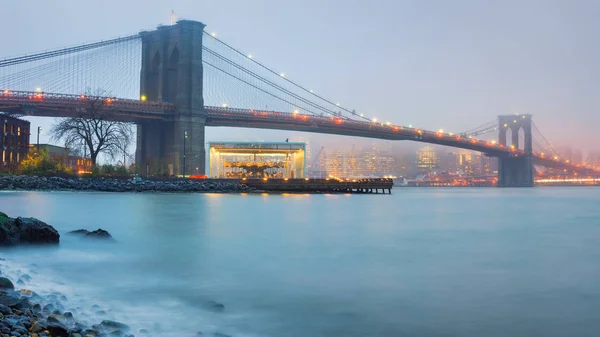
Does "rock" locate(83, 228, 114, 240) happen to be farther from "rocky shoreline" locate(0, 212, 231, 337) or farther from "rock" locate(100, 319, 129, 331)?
"rock" locate(100, 319, 129, 331)

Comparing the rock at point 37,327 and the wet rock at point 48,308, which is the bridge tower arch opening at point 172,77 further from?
the rock at point 37,327

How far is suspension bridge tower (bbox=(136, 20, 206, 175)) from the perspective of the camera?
194 ft

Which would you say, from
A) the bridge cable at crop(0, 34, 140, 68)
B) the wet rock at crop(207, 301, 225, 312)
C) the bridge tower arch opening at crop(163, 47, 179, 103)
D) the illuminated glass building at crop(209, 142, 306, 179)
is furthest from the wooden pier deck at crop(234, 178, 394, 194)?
the wet rock at crop(207, 301, 225, 312)

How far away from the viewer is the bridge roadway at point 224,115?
48534mm

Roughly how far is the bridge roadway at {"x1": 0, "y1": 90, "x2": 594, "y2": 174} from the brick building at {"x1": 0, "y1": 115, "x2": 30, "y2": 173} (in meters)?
9.85

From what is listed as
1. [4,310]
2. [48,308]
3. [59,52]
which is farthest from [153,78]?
[4,310]

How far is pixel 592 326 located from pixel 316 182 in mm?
48503

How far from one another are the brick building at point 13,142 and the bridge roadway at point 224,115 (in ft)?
32.3

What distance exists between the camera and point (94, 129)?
4862 cm

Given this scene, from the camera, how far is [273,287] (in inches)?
366

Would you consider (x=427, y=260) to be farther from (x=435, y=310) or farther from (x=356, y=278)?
(x=435, y=310)

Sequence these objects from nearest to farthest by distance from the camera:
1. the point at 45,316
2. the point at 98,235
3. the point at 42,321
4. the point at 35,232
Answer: the point at 42,321 → the point at 45,316 → the point at 35,232 → the point at 98,235

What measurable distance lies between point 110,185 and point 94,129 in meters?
5.88

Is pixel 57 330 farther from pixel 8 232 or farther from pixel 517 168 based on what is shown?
pixel 517 168
